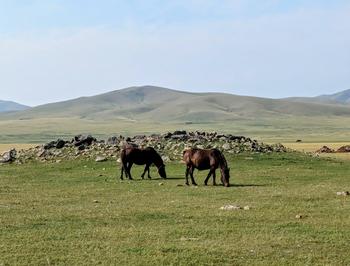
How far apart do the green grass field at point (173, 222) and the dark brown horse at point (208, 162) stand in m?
0.78

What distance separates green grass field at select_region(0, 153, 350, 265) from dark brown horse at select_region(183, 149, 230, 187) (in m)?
0.78

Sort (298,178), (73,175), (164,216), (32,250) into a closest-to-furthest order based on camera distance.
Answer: (32,250), (164,216), (298,178), (73,175)

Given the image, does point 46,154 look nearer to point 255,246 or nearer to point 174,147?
point 174,147

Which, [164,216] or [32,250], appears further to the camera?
[164,216]

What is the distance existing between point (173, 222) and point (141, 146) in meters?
24.9

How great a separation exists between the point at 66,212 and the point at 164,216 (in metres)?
3.18

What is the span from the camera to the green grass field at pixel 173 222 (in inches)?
500

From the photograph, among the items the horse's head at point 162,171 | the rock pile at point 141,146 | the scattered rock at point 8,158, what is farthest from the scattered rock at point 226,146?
the scattered rock at point 8,158

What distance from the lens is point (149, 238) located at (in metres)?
14.4

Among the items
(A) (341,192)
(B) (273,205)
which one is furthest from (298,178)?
(B) (273,205)

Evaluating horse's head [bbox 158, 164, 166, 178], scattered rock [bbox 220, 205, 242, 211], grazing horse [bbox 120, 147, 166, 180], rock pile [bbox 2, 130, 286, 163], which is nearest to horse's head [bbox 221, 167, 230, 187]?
horse's head [bbox 158, 164, 166, 178]

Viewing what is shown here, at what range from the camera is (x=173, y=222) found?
55.0ft

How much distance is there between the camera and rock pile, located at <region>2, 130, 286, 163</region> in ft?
134

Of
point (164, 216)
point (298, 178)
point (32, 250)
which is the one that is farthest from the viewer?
point (298, 178)
